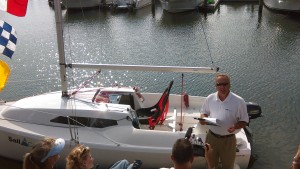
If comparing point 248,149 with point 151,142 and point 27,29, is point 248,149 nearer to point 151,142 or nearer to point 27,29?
point 151,142

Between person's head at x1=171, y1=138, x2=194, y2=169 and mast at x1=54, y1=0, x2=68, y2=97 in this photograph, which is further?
mast at x1=54, y1=0, x2=68, y2=97

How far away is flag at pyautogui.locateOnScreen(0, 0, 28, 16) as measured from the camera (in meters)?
7.05

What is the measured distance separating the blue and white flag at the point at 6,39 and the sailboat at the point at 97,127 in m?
1.17

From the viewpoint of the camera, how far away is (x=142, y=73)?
15617 mm

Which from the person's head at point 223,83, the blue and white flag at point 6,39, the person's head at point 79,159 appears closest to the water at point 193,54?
the blue and white flag at point 6,39

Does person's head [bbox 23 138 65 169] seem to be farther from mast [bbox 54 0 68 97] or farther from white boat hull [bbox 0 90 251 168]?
mast [bbox 54 0 68 97]

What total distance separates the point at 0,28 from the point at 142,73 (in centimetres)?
889

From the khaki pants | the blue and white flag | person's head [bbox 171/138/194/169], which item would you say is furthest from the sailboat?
person's head [bbox 171/138/194/169]

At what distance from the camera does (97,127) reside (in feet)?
27.1

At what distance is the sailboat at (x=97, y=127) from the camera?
7.89 m

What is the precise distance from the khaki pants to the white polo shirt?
144mm

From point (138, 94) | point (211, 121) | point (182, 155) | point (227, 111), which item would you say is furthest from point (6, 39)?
point (182, 155)

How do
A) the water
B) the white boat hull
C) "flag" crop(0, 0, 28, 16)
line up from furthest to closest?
the water → the white boat hull → "flag" crop(0, 0, 28, 16)

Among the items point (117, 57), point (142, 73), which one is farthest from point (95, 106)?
point (117, 57)
